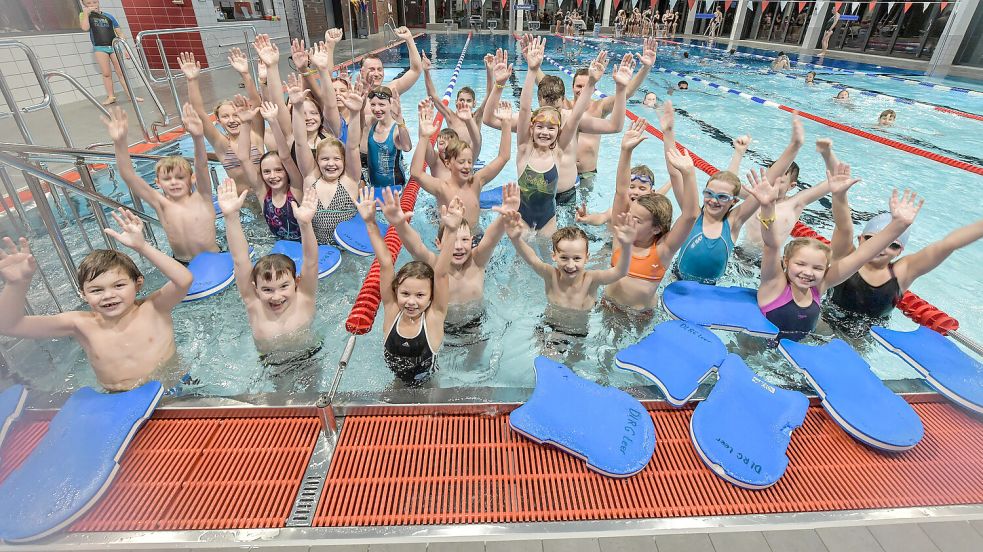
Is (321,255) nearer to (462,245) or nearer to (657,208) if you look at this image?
(462,245)

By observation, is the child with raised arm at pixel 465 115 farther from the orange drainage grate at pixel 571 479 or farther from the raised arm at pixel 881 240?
the raised arm at pixel 881 240

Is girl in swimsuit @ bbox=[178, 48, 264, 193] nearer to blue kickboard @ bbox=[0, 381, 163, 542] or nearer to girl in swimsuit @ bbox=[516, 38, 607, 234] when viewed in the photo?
girl in swimsuit @ bbox=[516, 38, 607, 234]

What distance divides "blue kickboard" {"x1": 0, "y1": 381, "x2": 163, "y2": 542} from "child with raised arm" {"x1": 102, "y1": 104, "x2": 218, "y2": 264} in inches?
68.4

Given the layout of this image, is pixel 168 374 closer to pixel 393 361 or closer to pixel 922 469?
pixel 393 361

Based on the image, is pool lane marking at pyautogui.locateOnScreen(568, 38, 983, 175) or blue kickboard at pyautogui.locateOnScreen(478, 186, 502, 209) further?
pool lane marking at pyautogui.locateOnScreen(568, 38, 983, 175)

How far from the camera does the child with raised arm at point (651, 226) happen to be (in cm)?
290

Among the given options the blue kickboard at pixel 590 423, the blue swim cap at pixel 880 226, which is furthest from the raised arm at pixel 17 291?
the blue swim cap at pixel 880 226

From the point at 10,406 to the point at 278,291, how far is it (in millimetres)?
1211

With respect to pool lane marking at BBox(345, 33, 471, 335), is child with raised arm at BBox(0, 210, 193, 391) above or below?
above

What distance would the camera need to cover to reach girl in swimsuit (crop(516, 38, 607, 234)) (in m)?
4.01

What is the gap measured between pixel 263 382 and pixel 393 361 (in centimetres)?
94

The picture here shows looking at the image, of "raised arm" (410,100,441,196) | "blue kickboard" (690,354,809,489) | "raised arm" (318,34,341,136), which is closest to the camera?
"blue kickboard" (690,354,809,489)

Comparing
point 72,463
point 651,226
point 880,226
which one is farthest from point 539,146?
point 72,463

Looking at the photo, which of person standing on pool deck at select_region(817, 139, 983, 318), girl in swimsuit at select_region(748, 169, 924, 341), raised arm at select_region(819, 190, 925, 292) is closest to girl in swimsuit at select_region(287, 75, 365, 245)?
girl in swimsuit at select_region(748, 169, 924, 341)
